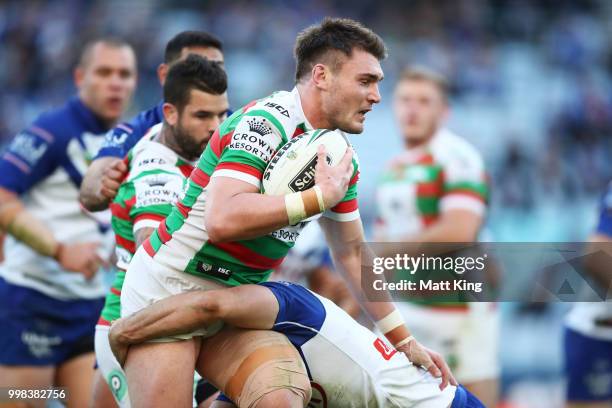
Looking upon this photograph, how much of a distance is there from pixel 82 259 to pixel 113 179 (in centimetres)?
132

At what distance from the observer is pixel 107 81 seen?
7.08m

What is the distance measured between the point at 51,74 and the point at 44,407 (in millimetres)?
9418

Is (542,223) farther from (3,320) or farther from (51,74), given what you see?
(3,320)

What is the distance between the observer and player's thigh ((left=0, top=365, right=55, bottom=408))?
22.2ft

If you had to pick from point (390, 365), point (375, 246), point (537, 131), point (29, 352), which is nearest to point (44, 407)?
point (29, 352)

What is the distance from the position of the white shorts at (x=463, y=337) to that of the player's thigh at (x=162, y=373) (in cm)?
373

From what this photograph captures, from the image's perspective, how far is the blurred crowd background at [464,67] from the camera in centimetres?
1484

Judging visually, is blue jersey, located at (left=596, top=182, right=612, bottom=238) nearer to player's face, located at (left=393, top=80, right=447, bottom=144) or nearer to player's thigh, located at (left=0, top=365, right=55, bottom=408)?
player's face, located at (left=393, top=80, right=447, bottom=144)

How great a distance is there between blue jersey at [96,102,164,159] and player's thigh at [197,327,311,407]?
1.62 meters

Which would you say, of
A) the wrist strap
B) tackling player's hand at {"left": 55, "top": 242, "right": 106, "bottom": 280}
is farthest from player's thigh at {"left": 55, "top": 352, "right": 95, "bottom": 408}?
the wrist strap

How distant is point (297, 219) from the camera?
401 cm

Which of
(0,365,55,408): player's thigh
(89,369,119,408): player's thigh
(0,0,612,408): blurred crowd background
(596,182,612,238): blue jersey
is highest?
(0,0,612,408): blurred crowd background

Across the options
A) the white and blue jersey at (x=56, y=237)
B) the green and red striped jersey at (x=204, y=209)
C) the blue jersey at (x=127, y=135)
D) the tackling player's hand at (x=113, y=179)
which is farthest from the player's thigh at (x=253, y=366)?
the white and blue jersey at (x=56, y=237)

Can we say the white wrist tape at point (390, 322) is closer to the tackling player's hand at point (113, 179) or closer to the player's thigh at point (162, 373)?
the player's thigh at point (162, 373)
